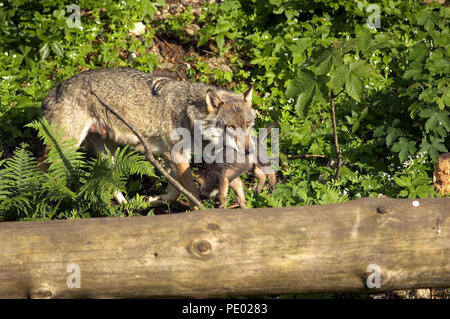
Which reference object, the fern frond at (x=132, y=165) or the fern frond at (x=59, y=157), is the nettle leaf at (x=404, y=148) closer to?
the fern frond at (x=132, y=165)

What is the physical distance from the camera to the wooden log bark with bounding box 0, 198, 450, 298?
3586 millimetres

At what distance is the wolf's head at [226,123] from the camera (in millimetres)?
6391

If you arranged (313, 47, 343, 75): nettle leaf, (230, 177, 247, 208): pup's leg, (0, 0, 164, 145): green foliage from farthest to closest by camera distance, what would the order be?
(0, 0, 164, 145): green foliage
(230, 177, 247, 208): pup's leg
(313, 47, 343, 75): nettle leaf

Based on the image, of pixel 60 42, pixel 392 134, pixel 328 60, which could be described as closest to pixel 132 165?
pixel 328 60

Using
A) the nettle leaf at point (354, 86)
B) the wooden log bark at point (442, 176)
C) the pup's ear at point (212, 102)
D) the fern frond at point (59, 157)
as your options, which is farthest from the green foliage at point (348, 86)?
the fern frond at point (59, 157)

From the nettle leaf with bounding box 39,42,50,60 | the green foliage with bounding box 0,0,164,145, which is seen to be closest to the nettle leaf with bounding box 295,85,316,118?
the green foliage with bounding box 0,0,164,145

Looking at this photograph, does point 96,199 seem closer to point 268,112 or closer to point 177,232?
point 177,232

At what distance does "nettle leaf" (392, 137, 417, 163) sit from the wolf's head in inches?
69.2

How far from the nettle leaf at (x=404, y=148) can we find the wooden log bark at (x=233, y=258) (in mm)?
2965

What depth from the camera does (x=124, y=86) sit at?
22.6 ft

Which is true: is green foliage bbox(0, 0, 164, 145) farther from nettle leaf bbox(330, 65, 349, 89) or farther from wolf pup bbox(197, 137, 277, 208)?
nettle leaf bbox(330, 65, 349, 89)

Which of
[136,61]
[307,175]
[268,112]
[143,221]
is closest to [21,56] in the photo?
[136,61]

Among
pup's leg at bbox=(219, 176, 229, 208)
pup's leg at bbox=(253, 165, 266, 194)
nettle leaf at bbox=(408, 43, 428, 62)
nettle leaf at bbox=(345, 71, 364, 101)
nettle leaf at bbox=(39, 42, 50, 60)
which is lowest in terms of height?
pup's leg at bbox=(219, 176, 229, 208)
